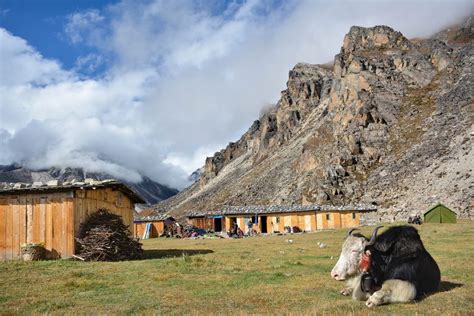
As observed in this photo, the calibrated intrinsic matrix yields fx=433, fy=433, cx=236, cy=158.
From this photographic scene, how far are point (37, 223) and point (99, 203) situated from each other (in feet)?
11.6

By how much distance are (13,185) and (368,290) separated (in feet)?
69.1

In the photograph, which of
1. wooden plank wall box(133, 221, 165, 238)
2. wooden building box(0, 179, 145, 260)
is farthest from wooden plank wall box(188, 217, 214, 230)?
wooden building box(0, 179, 145, 260)

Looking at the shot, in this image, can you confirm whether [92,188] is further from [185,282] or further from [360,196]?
[360,196]

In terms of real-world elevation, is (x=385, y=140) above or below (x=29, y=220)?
above

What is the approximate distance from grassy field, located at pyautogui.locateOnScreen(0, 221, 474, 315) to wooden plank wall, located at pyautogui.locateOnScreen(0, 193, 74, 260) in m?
2.97

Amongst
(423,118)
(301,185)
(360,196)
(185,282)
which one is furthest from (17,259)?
(423,118)

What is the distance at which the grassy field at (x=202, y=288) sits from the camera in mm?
9523

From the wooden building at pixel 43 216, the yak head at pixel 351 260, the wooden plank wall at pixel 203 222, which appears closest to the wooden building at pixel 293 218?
the wooden plank wall at pixel 203 222

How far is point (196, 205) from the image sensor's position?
13762 cm

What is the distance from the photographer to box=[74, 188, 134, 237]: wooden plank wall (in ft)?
75.4

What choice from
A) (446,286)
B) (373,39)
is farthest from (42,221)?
(373,39)

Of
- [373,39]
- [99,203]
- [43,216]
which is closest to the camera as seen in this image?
[43,216]

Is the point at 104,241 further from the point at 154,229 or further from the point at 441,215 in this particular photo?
the point at 154,229

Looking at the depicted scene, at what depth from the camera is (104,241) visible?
22.1 meters
